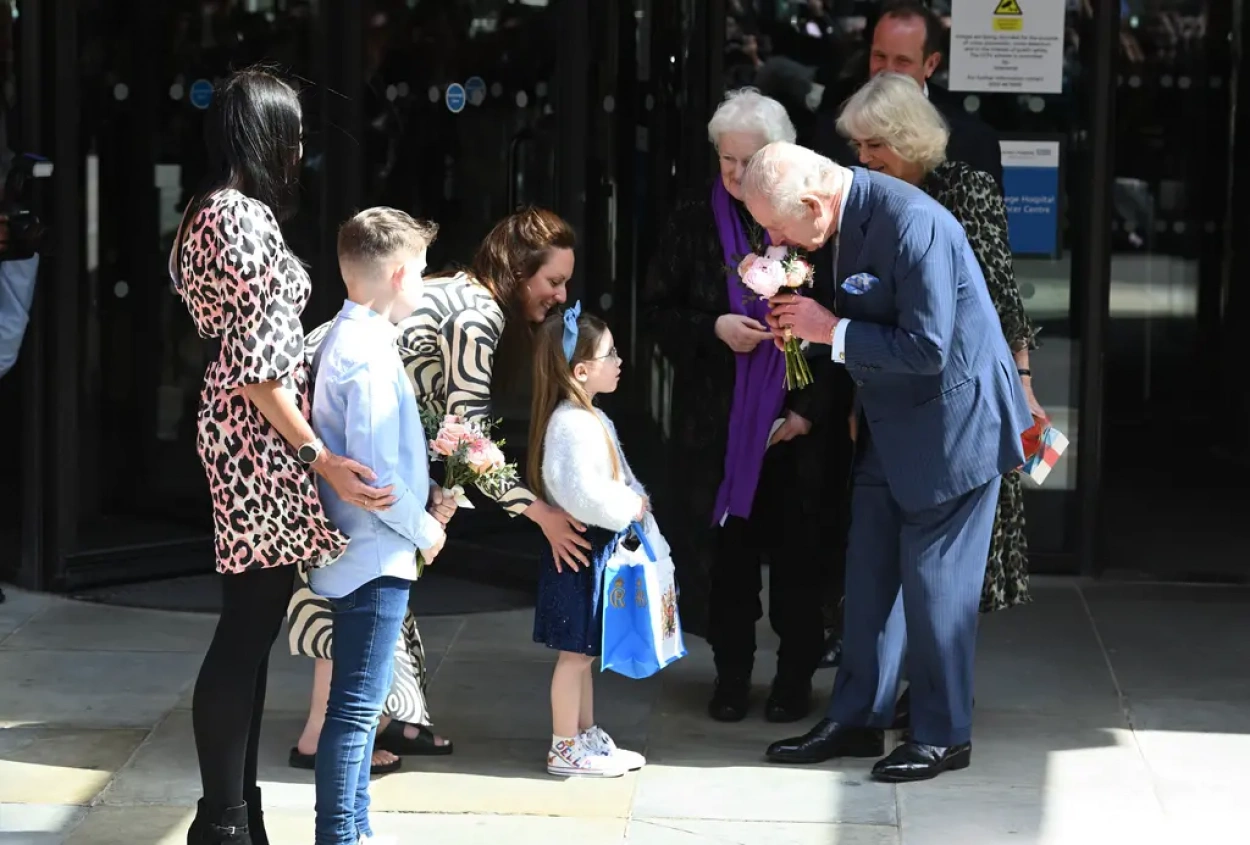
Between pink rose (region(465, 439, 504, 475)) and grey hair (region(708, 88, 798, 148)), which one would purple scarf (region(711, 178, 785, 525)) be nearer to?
grey hair (region(708, 88, 798, 148))

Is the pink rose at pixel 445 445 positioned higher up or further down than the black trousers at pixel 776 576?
higher up

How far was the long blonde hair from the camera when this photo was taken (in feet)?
16.0

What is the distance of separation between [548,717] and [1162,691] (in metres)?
1.82

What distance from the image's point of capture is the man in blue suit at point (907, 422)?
4695 millimetres

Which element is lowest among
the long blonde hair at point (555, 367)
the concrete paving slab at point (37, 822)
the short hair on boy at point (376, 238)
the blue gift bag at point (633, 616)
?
the concrete paving slab at point (37, 822)

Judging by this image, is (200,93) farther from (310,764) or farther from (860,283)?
(860,283)

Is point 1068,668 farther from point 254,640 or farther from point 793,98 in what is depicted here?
point 254,640

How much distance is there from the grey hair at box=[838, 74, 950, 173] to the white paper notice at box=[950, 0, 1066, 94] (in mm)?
1984

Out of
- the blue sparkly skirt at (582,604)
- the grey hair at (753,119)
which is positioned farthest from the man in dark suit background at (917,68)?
the blue sparkly skirt at (582,604)

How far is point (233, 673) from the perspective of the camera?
425 cm

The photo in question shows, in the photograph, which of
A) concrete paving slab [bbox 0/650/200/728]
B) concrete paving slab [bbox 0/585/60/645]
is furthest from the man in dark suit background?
concrete paving slab [bbox 0/585/60/645]

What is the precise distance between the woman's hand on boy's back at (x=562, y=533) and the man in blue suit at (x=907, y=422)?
71 cm

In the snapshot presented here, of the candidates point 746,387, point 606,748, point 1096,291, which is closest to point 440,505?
point 606,748

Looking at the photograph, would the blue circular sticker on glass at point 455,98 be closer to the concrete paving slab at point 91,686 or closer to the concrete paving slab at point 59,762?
the concrete paving slab at point 91,686
